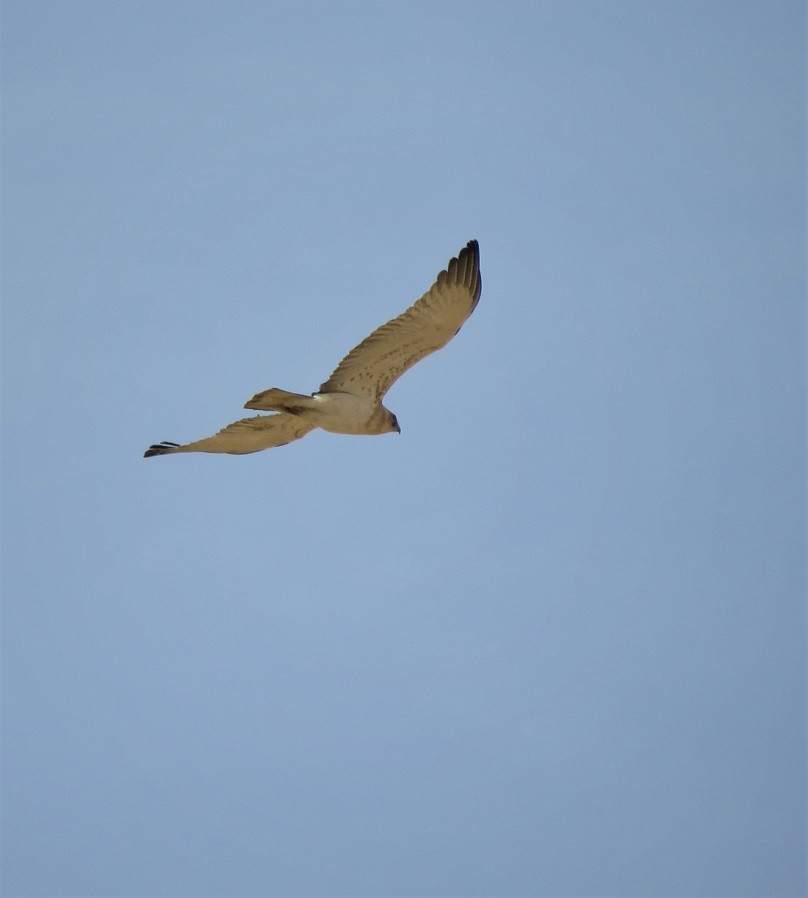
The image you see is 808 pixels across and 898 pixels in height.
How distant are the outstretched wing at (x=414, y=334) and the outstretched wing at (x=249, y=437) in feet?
1.63

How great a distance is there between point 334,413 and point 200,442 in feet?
4.52

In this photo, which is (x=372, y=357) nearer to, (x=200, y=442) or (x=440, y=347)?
(x=440, y=347)

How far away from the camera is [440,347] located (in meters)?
13.5

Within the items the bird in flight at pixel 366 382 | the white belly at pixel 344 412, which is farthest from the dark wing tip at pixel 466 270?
the white belly at pixel 344 412

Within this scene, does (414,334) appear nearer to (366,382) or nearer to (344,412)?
(366,382)

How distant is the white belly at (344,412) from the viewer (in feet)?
44.1

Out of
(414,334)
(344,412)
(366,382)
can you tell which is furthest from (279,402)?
(414,334)

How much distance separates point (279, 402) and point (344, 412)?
35.8 inches

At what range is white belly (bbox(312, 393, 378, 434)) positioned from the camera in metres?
13.4

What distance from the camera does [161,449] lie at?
1298cm

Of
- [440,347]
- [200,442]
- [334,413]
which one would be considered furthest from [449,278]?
[200,442]

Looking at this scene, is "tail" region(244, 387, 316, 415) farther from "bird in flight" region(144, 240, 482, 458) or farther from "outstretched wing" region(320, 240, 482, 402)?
"outstretched wing" region(320, 240, 482, 402)

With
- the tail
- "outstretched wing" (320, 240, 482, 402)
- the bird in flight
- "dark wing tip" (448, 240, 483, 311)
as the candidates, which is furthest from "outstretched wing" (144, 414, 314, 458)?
"dark wing tip" (448, 240, 483, 311)

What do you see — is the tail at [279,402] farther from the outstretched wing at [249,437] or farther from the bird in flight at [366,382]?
the outstretched wing at [249,437]
